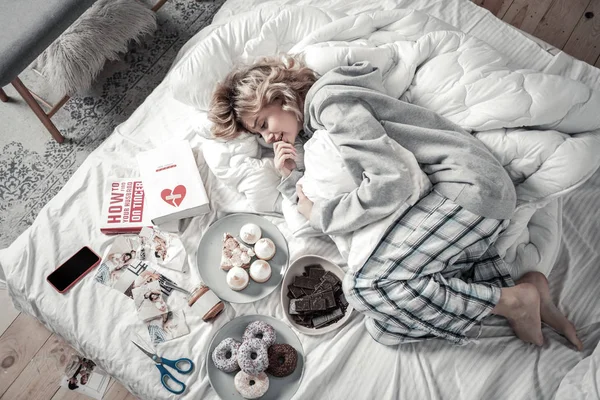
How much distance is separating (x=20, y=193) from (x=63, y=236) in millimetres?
613

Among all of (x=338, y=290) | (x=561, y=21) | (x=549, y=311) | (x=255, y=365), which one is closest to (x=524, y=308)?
(x=549, y=311)

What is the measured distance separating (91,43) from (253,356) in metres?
1.50

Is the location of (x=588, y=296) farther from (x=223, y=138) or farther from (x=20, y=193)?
(x=20, y=193)

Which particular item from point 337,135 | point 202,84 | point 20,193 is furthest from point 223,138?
point 20,193

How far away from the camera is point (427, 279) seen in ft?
4.13

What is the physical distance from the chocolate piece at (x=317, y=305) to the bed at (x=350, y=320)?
0.09 meters

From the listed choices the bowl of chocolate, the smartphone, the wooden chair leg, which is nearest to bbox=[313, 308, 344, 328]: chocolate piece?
the bowl of chocolate

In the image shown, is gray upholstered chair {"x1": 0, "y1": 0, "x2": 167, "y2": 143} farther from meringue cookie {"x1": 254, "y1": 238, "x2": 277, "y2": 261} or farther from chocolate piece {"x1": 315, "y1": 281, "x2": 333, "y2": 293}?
chocolate piece {"x1": 315, "y1": 281, "x2": 333, "y2": 293}

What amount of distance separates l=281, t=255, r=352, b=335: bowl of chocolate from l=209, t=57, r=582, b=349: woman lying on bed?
0.23 feet

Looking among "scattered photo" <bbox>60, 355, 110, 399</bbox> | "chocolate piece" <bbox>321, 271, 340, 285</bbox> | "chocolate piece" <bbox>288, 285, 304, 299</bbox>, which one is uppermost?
"chocolate piece" <bbox>321, 271, 340, 285</bbox>

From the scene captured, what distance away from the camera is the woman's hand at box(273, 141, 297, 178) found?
1.50 metres

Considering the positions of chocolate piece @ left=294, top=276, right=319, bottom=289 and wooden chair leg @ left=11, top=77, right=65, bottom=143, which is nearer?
chocolate piece @ left=294, top=276, right=319, bottom=289

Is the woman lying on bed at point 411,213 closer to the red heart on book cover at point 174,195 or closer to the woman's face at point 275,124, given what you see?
the woman's face at point 275,124

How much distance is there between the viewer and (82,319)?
1.41 m
